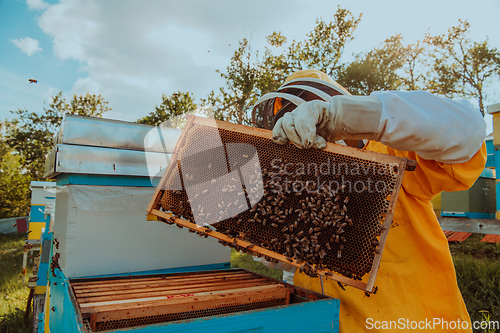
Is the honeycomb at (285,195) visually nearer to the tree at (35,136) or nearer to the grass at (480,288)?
the grass at (480,288)

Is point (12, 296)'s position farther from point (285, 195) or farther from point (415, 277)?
point (415, 277)

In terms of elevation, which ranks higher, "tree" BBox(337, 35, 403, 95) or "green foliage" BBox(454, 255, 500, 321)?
"tree" BBox(337, 35, 403, 95)

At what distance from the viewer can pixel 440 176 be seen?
6.27ft

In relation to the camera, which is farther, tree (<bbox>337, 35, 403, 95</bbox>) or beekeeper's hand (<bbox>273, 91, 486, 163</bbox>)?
tree (<bbox>337, 35, 403, 95</bbox>)

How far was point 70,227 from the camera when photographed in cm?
264

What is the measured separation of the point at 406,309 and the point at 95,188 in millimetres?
2590

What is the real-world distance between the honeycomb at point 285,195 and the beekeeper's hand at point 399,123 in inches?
6.7

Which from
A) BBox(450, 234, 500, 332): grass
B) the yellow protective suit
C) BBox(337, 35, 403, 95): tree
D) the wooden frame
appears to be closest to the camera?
the wooden frame

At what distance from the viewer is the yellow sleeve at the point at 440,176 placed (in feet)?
5.97

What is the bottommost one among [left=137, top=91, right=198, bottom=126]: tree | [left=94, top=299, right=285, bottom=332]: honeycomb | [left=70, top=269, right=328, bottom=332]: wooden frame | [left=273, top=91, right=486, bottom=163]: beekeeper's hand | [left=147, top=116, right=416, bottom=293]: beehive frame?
[left=94, top=299, right=285, bottom=332]: honeycomb

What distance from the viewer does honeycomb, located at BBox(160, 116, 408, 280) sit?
1683 mm

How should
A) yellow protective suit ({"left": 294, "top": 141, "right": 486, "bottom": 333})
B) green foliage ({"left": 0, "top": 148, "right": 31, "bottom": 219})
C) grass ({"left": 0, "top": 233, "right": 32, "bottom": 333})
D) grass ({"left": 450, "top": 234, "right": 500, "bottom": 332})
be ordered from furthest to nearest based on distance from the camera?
green foliage ({"left": 0, "top": 148, "right": 31, "bottom": 219}) → grass ({"left": 0, "top": 233, "right": 32, "bottom": 333}) → grass ({"left": 450, "top": 234, "right": 500, "bottom": 332}) → yellow protective suit ({"left": 294, "top": 141, "right": 486, "bottom": 333})

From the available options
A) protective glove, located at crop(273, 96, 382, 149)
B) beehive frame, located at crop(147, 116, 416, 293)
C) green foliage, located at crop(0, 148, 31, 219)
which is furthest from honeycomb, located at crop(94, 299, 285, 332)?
green foliage, located at crop(0, 148, 31, 219)

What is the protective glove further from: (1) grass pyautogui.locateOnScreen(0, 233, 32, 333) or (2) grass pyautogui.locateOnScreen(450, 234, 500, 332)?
(1) grass pyautogui.locateOnScreen(0, 233, 32, 333)
